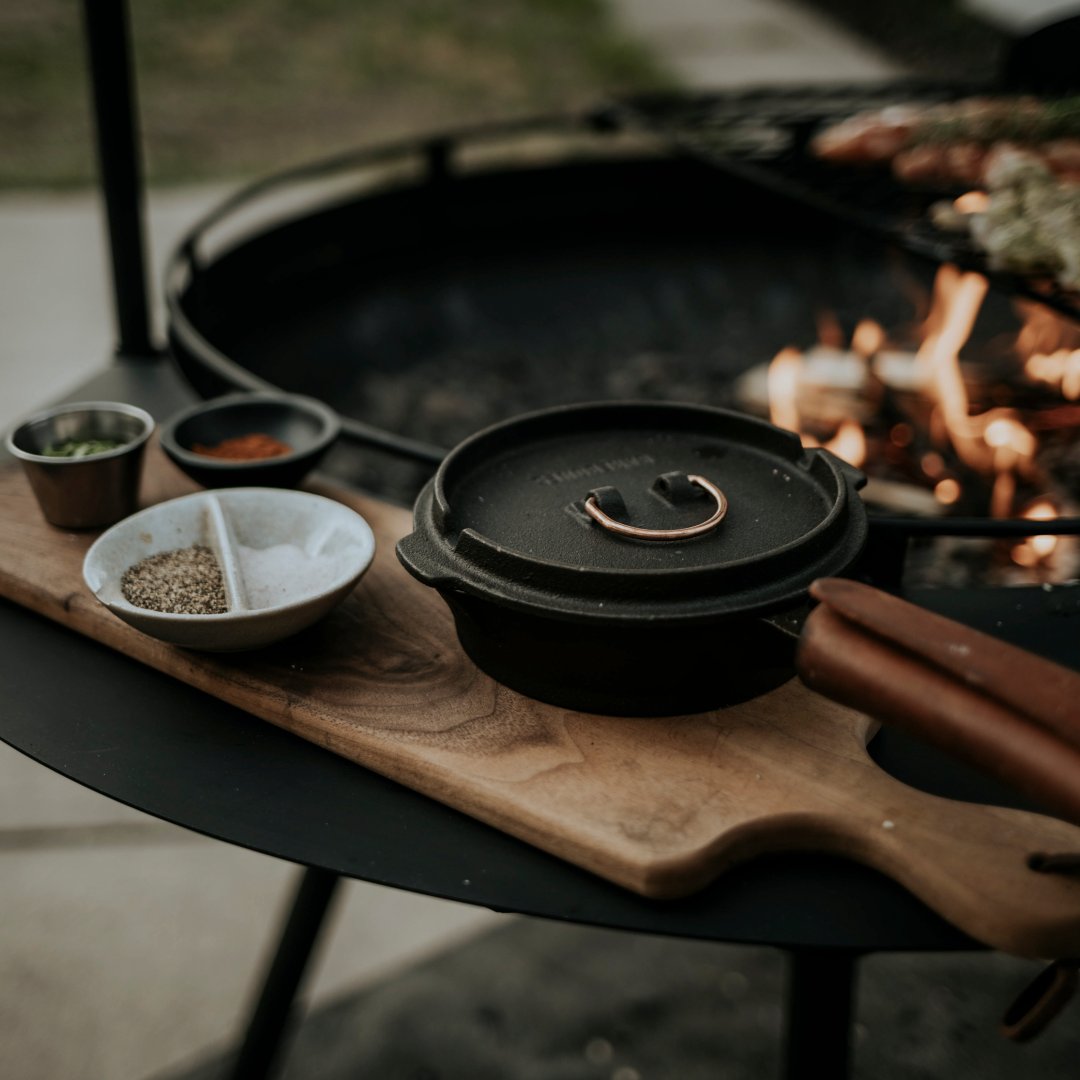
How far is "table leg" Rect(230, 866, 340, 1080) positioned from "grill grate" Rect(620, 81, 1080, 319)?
1.16 m

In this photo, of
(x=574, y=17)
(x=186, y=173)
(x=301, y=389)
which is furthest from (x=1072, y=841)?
(x=574, y=17)

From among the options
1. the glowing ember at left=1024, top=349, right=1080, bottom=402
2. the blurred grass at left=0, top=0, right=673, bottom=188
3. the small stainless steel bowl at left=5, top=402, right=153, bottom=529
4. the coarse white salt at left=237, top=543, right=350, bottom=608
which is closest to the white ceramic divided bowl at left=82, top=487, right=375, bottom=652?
the coarse white salt at left=237, top=543, right=350, bottom=608

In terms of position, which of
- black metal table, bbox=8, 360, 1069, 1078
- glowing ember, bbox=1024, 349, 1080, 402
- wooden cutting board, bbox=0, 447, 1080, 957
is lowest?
glowing ember, bbox=1024, 349, 1080, 402

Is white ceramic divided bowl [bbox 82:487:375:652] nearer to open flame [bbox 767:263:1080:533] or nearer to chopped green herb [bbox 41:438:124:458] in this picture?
chopped green herb [bbox 41:438:124:458]

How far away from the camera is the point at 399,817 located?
104cm

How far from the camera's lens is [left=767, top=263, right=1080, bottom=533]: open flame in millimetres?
2156

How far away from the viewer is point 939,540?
2.19m

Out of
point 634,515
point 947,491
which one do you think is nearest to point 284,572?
point 634,515

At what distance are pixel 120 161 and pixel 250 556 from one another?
0.94 m

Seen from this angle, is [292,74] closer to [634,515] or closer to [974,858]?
[634,515]

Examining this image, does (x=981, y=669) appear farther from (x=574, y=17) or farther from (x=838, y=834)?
(x=574, y=17)

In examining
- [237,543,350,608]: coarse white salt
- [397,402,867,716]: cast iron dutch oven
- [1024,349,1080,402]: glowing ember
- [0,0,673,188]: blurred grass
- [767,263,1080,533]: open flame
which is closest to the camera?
[397,402,867,716]: cast iron dutch oven

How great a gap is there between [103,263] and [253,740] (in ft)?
16.4

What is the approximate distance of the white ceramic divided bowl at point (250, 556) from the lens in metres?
1.10
